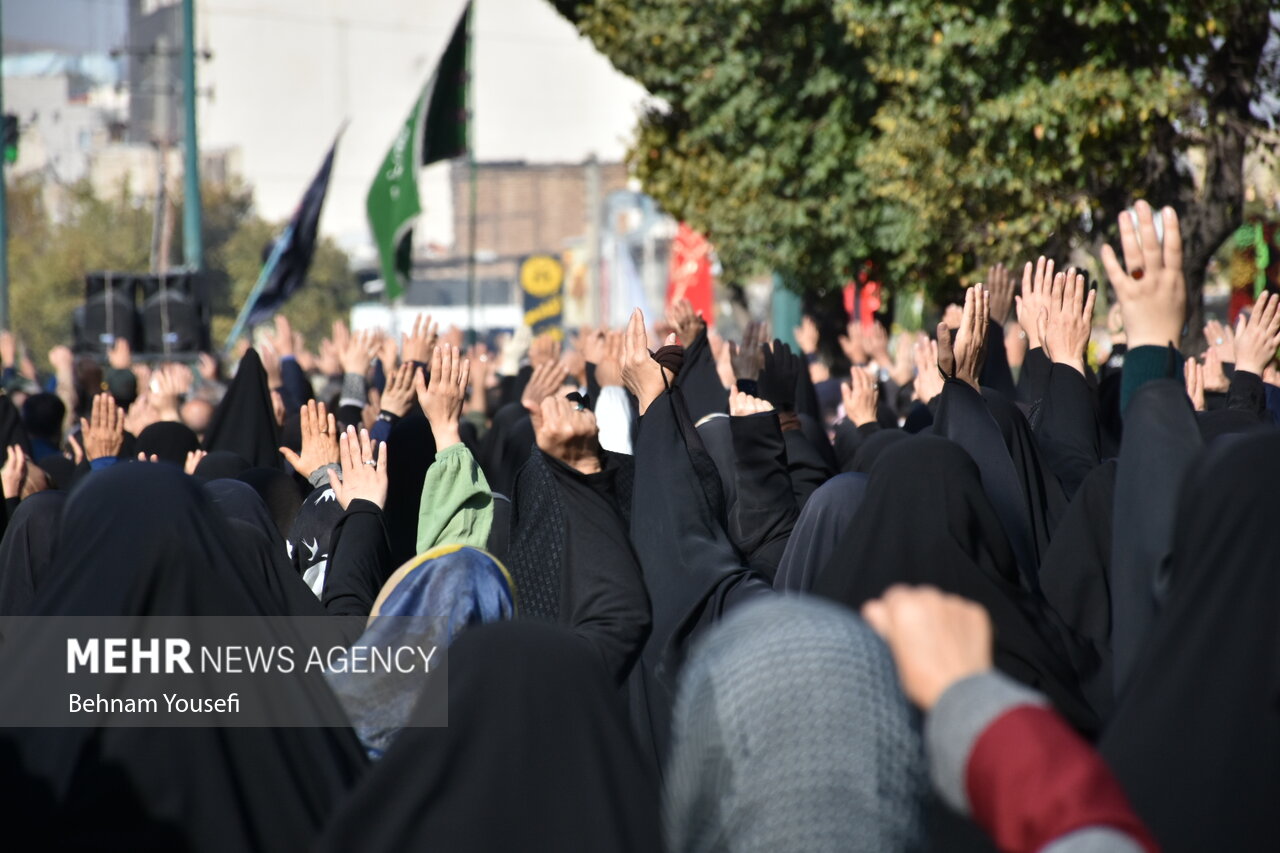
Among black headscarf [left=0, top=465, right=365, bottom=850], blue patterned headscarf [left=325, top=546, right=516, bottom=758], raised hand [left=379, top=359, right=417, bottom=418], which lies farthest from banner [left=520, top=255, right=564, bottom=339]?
black headscarf [left=0, top=465, right=365, bottom=850]

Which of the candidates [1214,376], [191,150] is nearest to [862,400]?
[1214,376]

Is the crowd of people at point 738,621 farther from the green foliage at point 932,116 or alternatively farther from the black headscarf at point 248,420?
the green foliage at point 932,116

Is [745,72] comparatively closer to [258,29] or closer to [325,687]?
[325,687]

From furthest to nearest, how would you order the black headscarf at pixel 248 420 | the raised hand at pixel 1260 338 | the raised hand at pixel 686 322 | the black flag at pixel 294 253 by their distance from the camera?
the black flag at pixel 294 253 → the black headscarf at pixel 248 420 → the raised hand at pixel 686 322 → the raised hand at pixel 1260 338

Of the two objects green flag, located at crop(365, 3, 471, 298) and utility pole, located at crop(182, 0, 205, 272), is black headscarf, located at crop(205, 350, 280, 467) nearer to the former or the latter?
green flag, located at crop(365, 3, 471, 298)

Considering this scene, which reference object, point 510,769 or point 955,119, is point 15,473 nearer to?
point 510,769

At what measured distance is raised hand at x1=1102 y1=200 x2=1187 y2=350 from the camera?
108 inches

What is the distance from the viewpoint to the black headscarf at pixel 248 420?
6.64m

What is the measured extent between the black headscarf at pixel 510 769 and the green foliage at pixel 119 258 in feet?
158

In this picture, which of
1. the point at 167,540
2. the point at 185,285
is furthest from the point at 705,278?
the point at 167,540

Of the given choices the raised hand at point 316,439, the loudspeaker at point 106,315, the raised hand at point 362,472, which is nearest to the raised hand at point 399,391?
the raised hand at point 316,439

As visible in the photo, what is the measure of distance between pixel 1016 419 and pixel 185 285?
11.6 meters

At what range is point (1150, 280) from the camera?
2.78 m

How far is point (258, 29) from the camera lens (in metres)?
57.7
